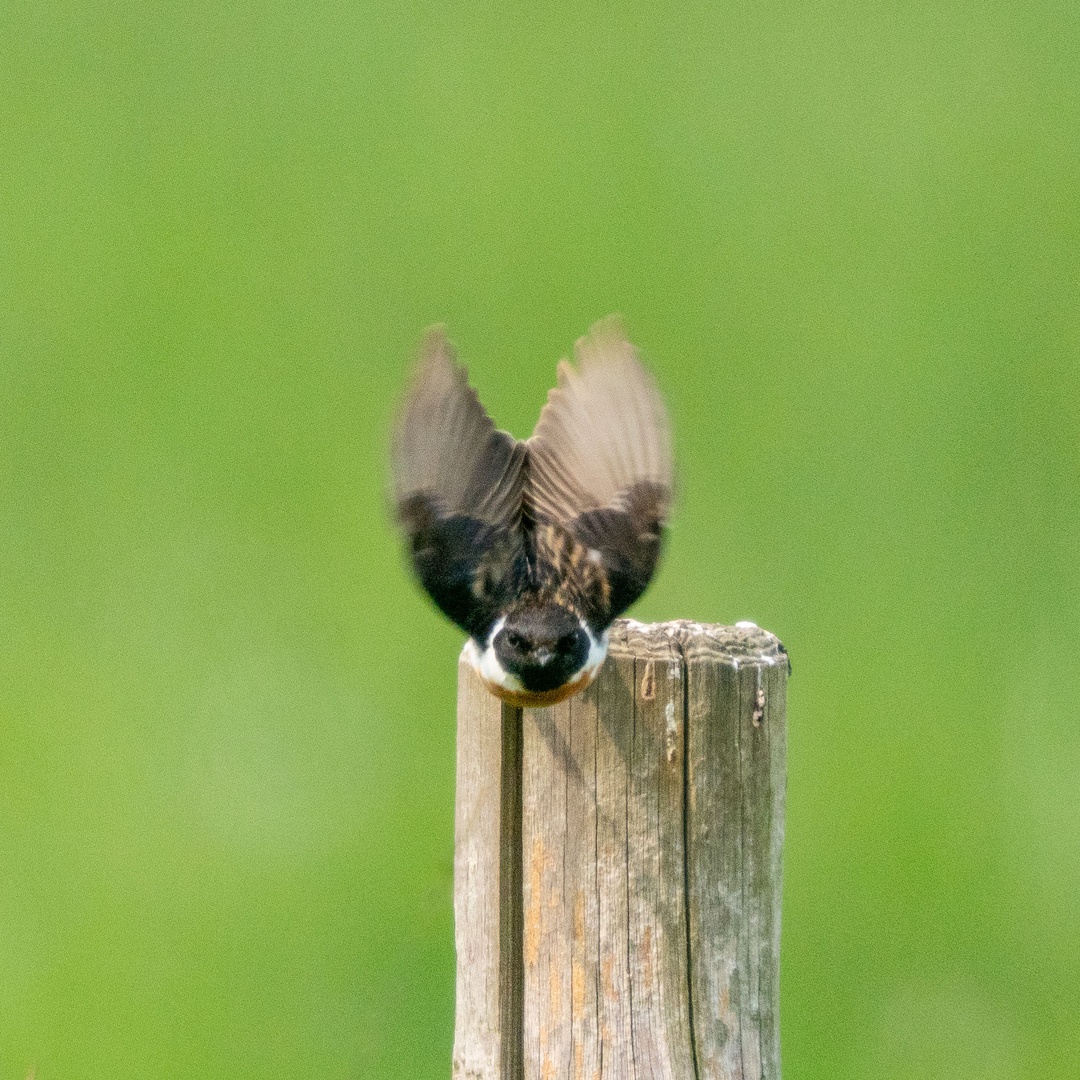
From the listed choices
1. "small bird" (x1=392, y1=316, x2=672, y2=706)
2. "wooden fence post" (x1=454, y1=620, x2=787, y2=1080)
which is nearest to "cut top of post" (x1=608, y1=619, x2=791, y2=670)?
"wooden fence post" (x1=454, y1=620, x2=787, y2=1080)

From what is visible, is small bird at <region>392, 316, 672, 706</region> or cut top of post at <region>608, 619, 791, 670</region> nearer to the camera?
cut top of post at <region>608, 619, 791, 670</region>

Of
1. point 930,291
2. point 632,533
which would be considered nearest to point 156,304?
point 930,291

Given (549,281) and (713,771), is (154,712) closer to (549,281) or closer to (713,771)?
(549,281)

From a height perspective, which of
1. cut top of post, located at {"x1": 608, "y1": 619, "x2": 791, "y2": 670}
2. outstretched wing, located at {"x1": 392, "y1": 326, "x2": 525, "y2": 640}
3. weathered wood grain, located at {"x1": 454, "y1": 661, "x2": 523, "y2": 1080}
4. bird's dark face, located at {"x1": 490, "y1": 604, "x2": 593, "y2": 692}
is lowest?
weathered wood grain, located at {"x1": 454, "y1": 661, "x2": 523, "y2": 1080}

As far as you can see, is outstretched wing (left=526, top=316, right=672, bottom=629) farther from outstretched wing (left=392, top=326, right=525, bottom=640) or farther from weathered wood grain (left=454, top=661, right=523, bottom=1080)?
weathered wood grain (left=454, top=661, right=523, bottom=1080)

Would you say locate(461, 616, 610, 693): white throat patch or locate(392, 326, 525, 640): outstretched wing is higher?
locate(392, 326, 525, 640): outstretched wing

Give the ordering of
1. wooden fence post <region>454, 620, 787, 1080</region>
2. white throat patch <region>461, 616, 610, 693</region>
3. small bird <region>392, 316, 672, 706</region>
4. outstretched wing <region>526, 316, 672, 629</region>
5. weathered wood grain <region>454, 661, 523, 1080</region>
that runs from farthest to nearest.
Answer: outstretched wing <region>526, 316, 672, 629</region>, small bird <region>392, 316, 672, 706</region>, white throat patch <region>461, 616, 610, 693</region>, weathered wood grain <region>454, 661, 523, 1080</region>, wooden fence post <region>454, 620, 787, 1080</region>

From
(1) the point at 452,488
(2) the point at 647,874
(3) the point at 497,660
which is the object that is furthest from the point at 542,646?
(2) the point at 647,874
